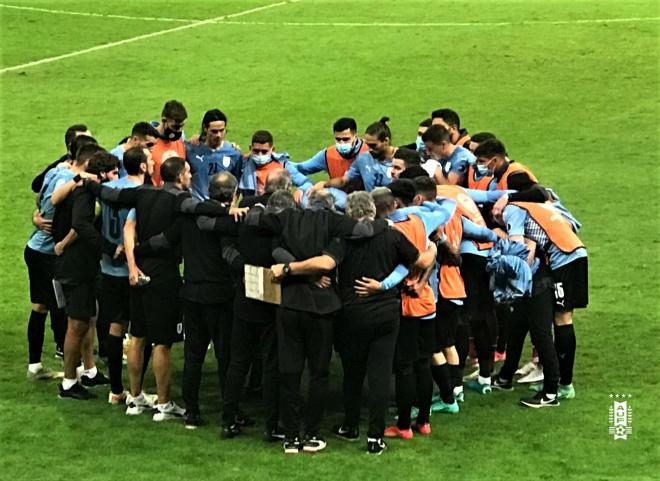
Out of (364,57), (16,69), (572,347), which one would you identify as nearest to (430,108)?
(364,57)

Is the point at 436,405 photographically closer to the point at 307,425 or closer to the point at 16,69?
the point at 307,425

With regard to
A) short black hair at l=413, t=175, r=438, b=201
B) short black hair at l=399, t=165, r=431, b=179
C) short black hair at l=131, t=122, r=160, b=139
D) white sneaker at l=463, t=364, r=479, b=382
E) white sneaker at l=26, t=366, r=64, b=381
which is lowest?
white sneaker at l=463, t=364, r=479, b=382

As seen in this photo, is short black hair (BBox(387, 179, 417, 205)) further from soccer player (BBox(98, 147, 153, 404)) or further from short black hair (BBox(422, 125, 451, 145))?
soccer player (BBox(98, 147, 153, 404))

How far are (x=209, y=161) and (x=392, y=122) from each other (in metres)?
11.1

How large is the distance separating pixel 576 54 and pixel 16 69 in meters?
11.2

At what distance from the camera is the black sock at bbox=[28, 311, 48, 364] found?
40.2ft

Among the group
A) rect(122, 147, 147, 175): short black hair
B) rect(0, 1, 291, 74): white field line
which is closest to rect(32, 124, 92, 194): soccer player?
rect(122, 147, 147, 175): short black hair

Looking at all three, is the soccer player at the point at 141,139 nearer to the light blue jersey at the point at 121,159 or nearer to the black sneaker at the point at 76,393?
the light blue jersey at the point at 121,159

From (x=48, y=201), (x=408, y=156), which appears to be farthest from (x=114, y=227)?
(x=408, y=156)

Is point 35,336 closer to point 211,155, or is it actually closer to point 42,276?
point 42,276

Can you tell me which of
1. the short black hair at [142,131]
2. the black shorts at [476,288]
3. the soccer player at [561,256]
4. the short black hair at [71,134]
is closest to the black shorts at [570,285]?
the soccer player at [561,256]

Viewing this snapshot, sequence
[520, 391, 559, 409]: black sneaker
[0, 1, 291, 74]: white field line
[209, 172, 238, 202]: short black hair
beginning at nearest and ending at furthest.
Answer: [209, 172, 238, 202]: short black hair
[520, 391, 559, 409]: black sneaker
[0, 1, 291, 74]: white field line

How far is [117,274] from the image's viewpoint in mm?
11328

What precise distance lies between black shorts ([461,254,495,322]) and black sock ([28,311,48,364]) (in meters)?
3.75
